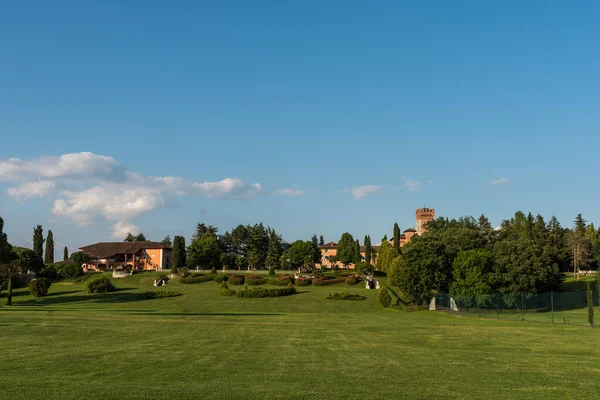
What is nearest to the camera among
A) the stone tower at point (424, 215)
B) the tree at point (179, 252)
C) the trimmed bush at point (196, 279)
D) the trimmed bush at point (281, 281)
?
the trimmed bush at point (281, 281)

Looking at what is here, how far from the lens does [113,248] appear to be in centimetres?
12781

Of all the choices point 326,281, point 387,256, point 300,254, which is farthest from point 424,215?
point 326,281

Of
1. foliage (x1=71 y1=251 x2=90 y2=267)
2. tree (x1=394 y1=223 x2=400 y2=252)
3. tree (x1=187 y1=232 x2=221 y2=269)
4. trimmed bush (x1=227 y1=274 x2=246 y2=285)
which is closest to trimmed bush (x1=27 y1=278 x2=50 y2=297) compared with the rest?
trimmed bush (x1=227 y1=274 x2=246 y2=285)

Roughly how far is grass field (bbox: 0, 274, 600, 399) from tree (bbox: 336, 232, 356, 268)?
10383 centimetres

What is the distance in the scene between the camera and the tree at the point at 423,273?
60031 millimetres

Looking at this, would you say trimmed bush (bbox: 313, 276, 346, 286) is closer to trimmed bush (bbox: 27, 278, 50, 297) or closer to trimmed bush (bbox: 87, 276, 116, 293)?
trimmed bush (bbox: 87, 276, 116, 293)

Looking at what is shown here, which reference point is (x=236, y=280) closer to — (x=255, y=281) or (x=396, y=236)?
(x=255, y=281)

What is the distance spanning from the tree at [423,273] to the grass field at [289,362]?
26.0 metres

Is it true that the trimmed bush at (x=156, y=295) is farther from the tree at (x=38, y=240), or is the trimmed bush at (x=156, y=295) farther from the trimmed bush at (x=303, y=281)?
the tree at (x=38, y=240)

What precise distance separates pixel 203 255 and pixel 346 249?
4400cm

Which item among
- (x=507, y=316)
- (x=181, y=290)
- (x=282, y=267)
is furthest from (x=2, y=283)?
(x=507, y=316)

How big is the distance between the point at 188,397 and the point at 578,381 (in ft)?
39.1

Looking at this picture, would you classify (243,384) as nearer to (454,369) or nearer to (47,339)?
(454,369)

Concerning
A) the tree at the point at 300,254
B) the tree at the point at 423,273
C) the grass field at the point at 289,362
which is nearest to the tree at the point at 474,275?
the tree at the point at 423,273
